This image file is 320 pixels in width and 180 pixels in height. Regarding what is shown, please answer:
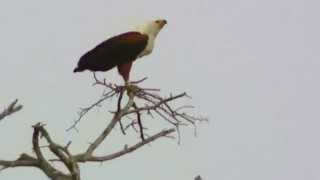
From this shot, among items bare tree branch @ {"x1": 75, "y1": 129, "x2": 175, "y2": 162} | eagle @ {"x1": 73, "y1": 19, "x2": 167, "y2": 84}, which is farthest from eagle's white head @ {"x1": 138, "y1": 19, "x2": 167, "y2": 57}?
bare tree branch @ {"x1": 75, "y1": 129, "x2": 175, "y2": 162}

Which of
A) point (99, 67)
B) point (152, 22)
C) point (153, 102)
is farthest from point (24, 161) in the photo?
point (152, 22)

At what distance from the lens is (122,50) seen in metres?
8.45

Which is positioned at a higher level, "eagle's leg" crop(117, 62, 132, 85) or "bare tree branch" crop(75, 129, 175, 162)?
"eagle's leg" crop(117, 62, 132, 85)

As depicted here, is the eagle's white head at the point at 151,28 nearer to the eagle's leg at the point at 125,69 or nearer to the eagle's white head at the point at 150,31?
the eagle's white head at the point at 150,31

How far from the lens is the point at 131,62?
8.60m

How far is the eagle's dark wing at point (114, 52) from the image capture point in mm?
8320

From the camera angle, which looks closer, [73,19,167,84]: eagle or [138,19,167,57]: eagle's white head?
[73,19,167,84]: eagle

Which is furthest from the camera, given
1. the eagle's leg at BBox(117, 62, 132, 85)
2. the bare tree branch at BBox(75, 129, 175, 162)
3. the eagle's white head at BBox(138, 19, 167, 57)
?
the eagle's white head at BBox(138, 19, 167, 57)

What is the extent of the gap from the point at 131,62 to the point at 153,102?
4.99 ft

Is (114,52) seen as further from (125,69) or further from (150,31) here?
(150,31)

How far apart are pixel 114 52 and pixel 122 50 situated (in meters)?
0.10

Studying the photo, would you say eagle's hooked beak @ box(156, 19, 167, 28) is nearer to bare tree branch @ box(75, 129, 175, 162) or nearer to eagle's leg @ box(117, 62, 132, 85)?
eagle's leg @ box(117, 62, 132, 85)

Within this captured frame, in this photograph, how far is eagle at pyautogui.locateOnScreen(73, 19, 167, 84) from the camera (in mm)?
8336

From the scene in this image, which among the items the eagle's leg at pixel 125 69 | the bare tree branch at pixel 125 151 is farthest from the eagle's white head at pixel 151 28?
the bare tree branch at pixel 125 151
